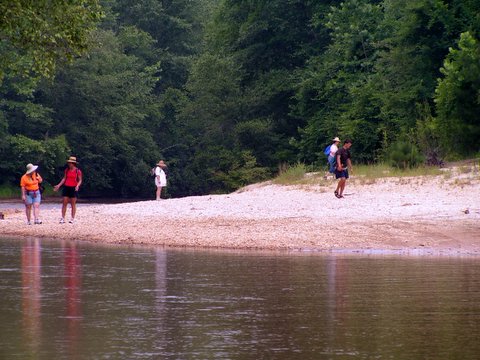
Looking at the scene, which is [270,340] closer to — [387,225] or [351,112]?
[387,225]

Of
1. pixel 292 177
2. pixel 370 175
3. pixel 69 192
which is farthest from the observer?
pixel 292 177

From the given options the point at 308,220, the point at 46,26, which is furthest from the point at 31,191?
the point at 308,220

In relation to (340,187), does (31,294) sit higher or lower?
lower

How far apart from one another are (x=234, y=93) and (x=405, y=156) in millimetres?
30129

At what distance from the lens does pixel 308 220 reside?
26.4 metres

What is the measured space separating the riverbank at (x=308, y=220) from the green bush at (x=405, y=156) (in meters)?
2.83

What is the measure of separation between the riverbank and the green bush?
2832 mm

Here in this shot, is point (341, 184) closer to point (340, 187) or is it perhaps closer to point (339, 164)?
point (340, 187)

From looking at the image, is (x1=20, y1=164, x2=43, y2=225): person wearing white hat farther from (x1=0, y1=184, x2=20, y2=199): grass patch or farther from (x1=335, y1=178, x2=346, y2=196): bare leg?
(x1=0, y1=184, x2=20, y2=199): grass patch

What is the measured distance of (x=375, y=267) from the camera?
19.3m

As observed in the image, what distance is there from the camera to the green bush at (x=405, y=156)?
36.5 metres

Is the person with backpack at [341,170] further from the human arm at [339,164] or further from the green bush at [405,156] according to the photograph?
the green bush at [405,156]

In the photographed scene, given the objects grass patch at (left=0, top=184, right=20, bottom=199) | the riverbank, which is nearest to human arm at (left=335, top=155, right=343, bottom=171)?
the riverbank

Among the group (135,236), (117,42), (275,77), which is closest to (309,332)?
(135,236)
